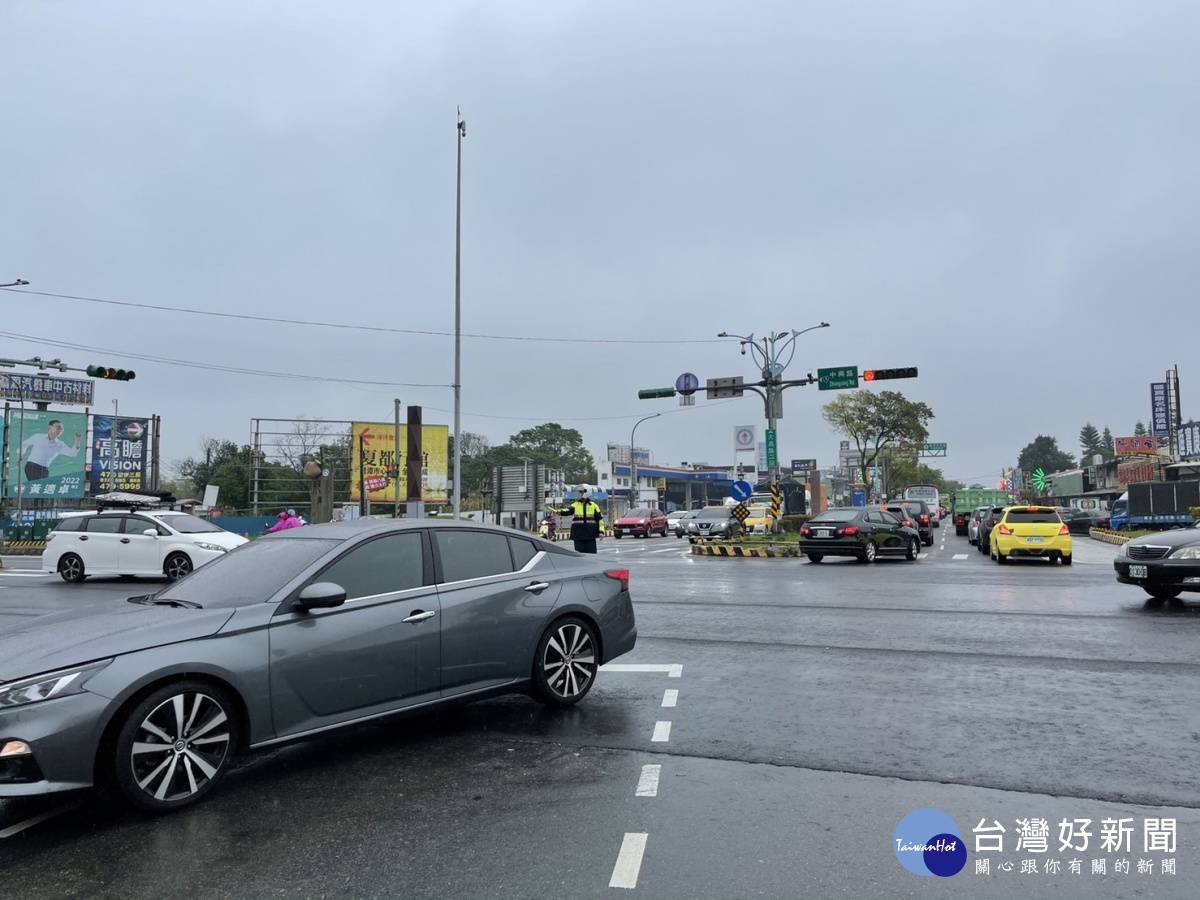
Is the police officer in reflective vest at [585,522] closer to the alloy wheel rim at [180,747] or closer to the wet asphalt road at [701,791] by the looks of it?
the wet asphalt road at [701,791]

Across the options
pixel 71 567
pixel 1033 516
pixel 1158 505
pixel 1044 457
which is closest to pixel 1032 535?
pixel 1033 516

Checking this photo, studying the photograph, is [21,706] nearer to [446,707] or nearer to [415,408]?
[446,707]

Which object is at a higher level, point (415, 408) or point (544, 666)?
point (415, 408)

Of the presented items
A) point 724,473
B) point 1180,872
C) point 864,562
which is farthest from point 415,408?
point 724,473

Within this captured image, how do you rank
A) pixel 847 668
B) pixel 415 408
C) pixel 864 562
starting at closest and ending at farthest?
pixel 847 668, pixel 864 562, pixel 415 408

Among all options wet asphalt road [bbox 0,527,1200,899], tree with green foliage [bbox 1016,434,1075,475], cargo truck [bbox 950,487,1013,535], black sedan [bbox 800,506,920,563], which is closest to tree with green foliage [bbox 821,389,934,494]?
cargo truck [bbox 950,487,1013,535]

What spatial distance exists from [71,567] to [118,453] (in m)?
46.7

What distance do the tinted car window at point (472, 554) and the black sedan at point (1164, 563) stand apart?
32.4 feet

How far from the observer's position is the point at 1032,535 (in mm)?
20438

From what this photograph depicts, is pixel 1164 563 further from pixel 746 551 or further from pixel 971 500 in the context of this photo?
pixel 971 500

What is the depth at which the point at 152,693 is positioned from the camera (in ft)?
13.9

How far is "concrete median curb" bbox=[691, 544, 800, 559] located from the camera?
82.1ft

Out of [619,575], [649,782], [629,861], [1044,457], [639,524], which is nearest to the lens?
[629,861]

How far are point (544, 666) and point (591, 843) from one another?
2.25 metres
